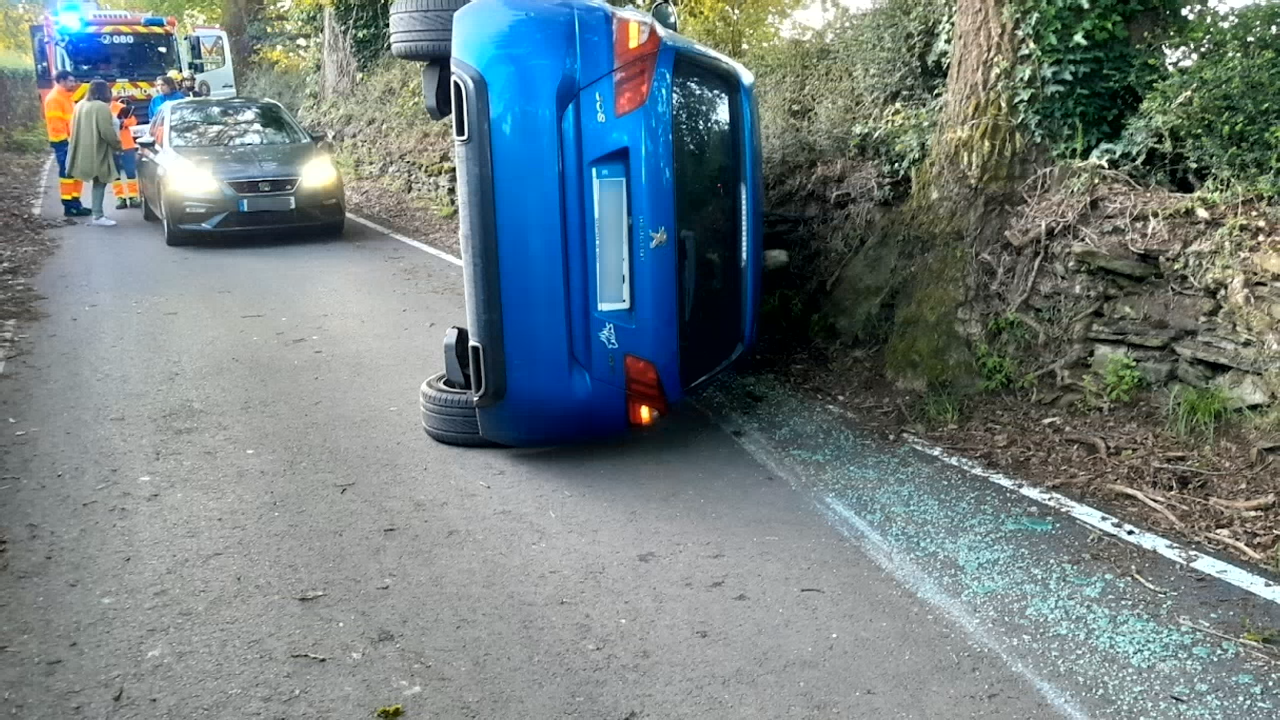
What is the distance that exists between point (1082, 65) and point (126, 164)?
50.8 ft

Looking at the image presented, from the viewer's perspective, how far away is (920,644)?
377 cm

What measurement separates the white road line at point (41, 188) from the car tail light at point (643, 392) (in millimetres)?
13895

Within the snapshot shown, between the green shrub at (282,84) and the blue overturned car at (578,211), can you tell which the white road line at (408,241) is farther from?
the green shrub at (282,84)

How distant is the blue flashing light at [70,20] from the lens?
2170 cm

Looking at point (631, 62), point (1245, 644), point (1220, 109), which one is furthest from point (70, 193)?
point (1245, 644)

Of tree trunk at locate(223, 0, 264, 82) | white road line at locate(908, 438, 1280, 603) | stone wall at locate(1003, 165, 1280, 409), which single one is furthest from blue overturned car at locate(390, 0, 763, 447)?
tree trunk at locate(223, 0, 264, 82)

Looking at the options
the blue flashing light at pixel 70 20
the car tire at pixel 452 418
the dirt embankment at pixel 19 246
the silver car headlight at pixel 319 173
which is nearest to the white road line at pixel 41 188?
the dirt embankment at pixel 19 246

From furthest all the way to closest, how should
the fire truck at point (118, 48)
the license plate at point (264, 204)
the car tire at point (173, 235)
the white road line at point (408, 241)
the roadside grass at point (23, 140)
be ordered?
the roadside grass at point (23, 140) < the fire truck at point (118, 48) < the car tire at point (173, 235) < the license plate at point (264, 204) < the white road line at point (408, 241)

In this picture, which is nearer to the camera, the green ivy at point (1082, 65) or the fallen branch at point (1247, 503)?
the fallen branch at point (1247, 503)

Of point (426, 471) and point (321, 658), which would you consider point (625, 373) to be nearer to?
point (426, 471)

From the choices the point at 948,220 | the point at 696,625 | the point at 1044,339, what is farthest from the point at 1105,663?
the point at 948,220

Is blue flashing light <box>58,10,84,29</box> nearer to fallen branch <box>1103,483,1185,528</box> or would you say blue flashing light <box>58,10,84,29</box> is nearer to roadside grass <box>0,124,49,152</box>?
roadside grass <box>0,124,49,152</box>

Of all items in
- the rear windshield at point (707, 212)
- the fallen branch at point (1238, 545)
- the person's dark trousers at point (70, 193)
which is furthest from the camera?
the person's dark trousers at point (70, 193)

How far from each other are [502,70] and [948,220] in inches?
128
